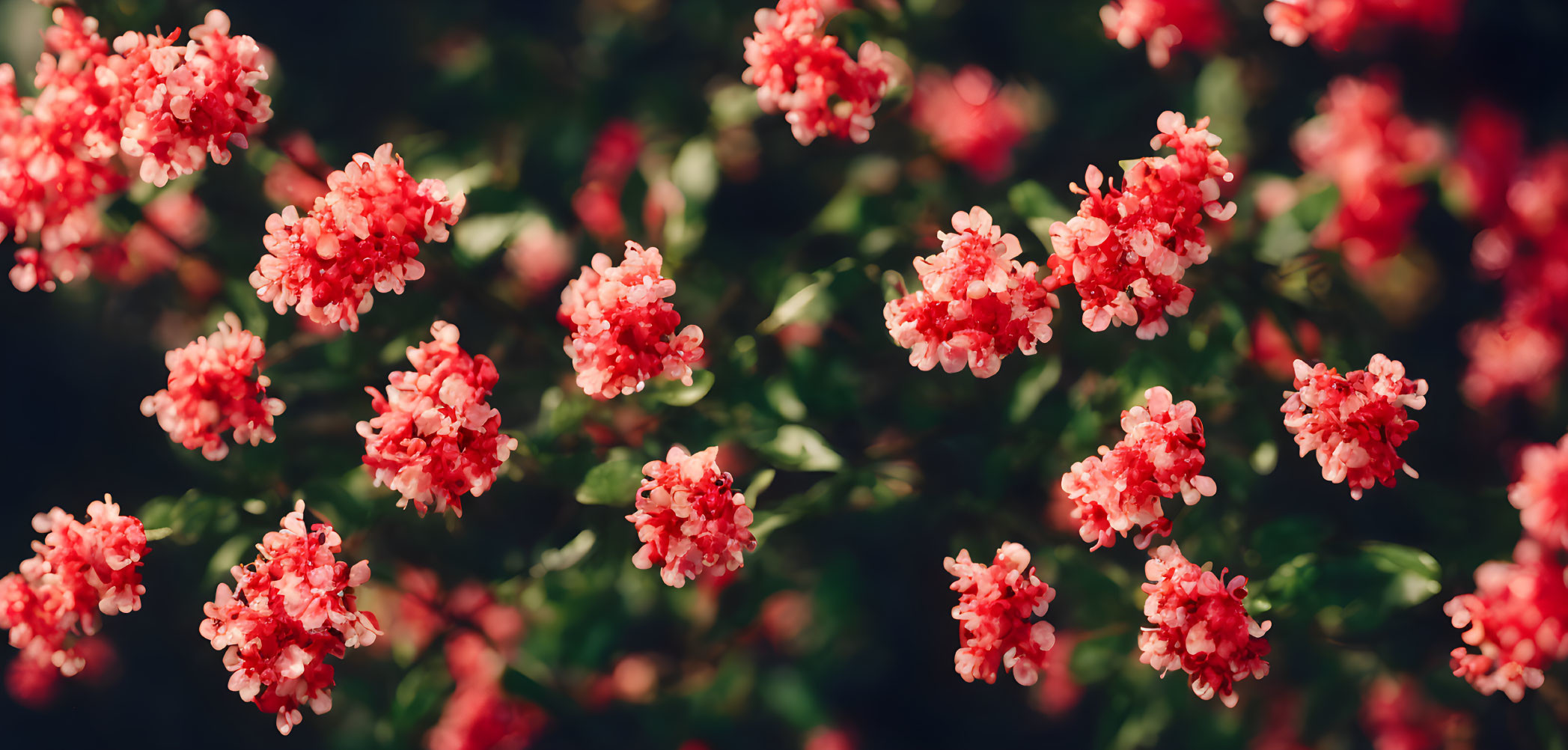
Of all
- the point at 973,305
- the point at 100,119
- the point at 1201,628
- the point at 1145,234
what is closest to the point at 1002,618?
the point at 1201,628

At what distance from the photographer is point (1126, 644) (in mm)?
1393

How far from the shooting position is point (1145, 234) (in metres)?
1.06

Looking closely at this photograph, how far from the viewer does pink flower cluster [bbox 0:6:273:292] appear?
1092 millimetres

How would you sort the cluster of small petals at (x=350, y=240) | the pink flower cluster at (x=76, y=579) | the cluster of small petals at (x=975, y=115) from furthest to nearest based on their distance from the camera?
the cluster of small petals at (x=975, y=115) → the pink flower cluster at (x=76, y=579) → the cluster of small petals at (x=350, y=240)

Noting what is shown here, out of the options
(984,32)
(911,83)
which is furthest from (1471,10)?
(911,83)

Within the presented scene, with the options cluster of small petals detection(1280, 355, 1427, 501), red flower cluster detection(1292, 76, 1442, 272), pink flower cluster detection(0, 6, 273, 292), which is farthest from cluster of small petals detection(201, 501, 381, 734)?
red flower cluster detection(1292, 76, 1442, 272)

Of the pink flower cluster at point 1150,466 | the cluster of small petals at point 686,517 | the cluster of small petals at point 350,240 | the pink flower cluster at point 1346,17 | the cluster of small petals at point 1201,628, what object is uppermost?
the pink flower cluster at point 1346,17

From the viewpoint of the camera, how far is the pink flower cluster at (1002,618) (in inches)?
44.8

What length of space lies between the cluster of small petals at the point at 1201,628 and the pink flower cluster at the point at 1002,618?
0.14 metres

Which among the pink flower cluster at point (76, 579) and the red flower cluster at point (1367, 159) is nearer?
the pink flower cluster at point (76, 579)

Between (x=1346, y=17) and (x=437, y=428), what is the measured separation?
1.50 meters

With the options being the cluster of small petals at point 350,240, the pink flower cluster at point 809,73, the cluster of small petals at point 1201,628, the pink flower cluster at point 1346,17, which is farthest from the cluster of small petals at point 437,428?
the pink flower cluster at point 1346,17

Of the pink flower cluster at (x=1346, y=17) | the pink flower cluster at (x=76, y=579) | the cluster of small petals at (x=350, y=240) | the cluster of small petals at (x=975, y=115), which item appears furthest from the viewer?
the cluster of small petals at (x=975, y=115)

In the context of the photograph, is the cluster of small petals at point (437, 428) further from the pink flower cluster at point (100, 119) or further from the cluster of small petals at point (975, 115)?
the cluster of small petals at point (975, 115)
